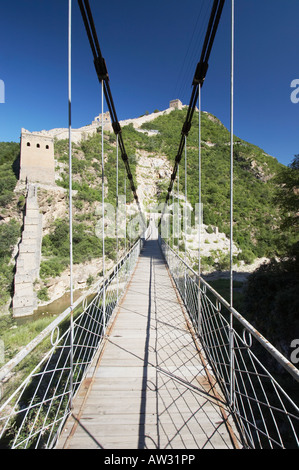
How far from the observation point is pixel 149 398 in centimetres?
186

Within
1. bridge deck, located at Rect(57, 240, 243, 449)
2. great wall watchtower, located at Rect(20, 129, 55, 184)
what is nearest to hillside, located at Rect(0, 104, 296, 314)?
great wall watchtower, located at Rect(20, 129, 55, 184)

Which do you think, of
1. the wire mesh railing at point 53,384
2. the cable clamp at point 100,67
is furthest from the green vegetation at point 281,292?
the cable clamp at point 100,67

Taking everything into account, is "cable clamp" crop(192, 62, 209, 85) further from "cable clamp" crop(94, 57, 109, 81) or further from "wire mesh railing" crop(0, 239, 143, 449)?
"wire mesh railing" crop(0, 239, 143, 449)

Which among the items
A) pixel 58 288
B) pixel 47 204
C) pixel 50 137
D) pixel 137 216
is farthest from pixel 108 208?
pixel 50 137

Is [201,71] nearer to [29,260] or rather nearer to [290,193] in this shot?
[290,193]

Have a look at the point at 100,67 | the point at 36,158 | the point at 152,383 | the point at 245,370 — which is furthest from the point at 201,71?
the point at 36,158

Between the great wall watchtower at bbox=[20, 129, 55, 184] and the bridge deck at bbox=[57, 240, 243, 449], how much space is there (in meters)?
24.4

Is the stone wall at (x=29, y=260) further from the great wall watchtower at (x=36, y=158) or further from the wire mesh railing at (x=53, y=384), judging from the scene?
the wire mesh railing at (x=53, y=384)

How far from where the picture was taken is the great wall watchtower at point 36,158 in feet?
75.8

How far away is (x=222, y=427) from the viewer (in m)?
1.57

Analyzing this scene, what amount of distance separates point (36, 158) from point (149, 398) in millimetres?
26631

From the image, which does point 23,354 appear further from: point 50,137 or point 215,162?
point 215,162

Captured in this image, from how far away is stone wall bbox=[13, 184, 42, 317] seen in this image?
44.5 feet

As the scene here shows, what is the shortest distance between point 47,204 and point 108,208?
5644 mm
